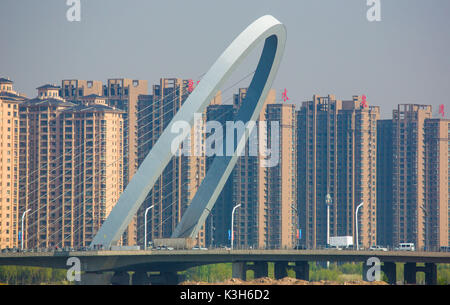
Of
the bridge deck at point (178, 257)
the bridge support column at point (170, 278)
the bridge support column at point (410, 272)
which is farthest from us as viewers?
the bridge support column at point (410, 272)

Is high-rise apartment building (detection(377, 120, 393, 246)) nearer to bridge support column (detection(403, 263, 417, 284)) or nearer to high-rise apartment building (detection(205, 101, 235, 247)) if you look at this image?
high-rise apartment building (detection(205, 101, 235, 247))

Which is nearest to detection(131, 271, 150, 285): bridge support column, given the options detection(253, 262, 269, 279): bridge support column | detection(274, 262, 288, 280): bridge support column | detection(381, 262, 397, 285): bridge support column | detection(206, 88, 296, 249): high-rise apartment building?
detection(253, 262, 269, 279): bridge support column

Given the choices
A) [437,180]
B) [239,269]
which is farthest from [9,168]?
[437,180]

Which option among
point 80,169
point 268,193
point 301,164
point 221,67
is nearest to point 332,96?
point 301,164

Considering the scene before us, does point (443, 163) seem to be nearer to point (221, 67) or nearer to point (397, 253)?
point (397, 253)

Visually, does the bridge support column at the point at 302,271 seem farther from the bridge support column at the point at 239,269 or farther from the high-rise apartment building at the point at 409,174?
the high-rise apartment building at the point at 409,174

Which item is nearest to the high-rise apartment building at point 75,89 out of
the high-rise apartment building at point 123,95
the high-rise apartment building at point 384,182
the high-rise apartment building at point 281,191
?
the high-rise apartment building at point 123,95
